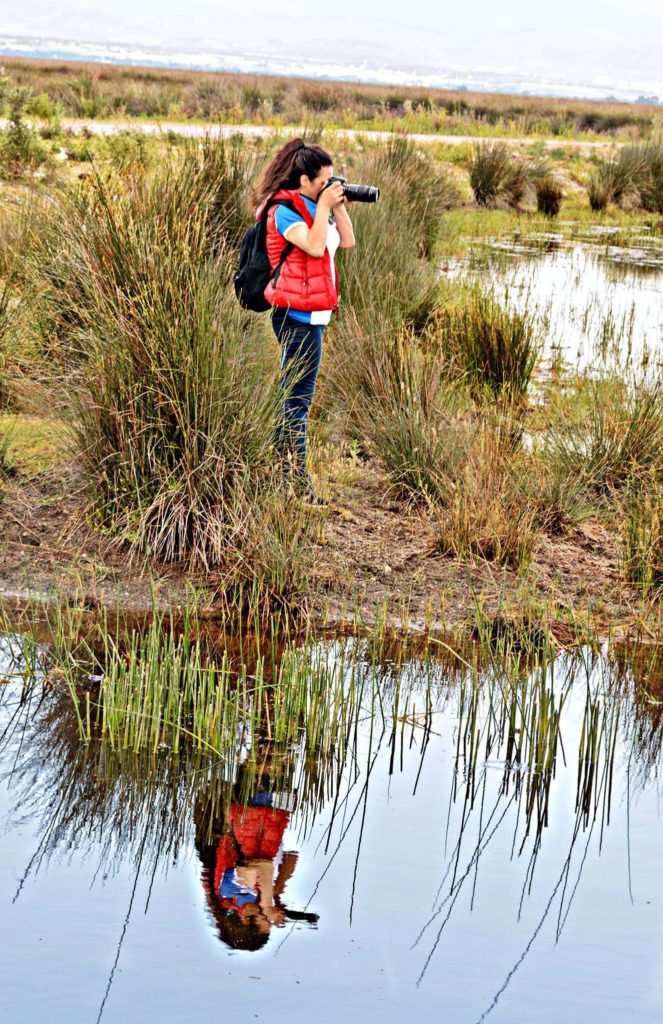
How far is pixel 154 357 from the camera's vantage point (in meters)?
5.44

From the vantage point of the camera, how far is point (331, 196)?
18.2 ft

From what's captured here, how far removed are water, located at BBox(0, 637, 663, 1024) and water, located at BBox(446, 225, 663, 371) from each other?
165 inches

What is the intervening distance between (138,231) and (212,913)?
374 centimetres

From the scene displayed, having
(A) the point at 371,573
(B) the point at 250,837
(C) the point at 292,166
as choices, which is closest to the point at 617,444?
(A) the point at 371,573

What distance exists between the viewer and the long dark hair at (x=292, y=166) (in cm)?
555

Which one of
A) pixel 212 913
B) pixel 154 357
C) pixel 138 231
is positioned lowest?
pixel 212 913

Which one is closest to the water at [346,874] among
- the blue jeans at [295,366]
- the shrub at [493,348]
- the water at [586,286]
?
the blue jeans at [295,366]

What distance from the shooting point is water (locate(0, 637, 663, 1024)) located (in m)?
2.83

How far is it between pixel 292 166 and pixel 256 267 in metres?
0.44

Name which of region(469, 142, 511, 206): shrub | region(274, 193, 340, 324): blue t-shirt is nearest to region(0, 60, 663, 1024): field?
region(274, 193, 340, 324): blue t-shirt

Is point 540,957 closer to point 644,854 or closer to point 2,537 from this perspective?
point 644,854

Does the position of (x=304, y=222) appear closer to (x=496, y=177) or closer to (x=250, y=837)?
(x=250, y=837)

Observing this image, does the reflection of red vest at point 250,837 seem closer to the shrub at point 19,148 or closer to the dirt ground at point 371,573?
the dirt ground at point 371,573

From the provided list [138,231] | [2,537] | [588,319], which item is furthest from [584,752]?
[588,319]
